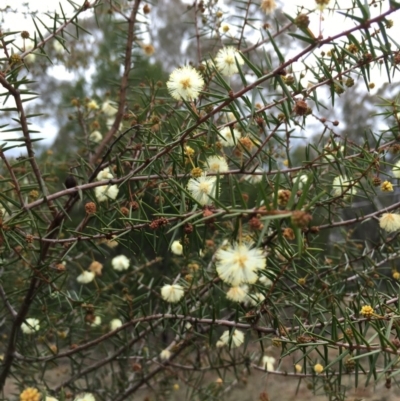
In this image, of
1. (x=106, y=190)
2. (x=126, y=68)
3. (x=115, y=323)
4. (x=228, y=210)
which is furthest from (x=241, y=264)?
(x=115, y=323)

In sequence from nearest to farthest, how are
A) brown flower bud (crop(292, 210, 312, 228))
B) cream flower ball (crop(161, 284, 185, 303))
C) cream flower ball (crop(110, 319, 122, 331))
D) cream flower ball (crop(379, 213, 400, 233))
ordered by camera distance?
brown flower bud (crop(292, 210, 312, 228)) < cream flower ball (crop(379, 213, 400, 233)) < cream flower ball (crop(161, 284, 185, 303)) < cream flower ball (crop(110, 319, 122, 331))

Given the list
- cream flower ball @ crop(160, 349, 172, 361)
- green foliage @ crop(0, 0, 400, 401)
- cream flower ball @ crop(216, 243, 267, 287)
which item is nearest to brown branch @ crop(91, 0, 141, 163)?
green foliage @ crop(0, 0, 400, 401)

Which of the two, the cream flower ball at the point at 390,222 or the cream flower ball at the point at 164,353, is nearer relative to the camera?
the cream flower ball at the point at 390,222

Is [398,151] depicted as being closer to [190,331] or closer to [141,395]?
[190,331]

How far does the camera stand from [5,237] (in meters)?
0.62

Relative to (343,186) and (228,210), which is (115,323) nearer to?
(343,186)

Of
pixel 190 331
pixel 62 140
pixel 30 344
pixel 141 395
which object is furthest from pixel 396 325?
pixel 62 140

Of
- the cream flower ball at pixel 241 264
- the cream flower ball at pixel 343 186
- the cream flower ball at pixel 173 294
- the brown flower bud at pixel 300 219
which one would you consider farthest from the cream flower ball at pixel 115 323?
the brown flower bud at pixel 300 219

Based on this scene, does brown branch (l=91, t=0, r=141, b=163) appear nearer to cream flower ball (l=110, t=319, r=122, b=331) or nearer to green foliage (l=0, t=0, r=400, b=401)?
green foliage (l=0, t=0, r=400, b=401)

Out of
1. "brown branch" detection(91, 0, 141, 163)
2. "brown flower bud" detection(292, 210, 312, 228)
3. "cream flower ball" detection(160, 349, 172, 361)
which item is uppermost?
"brown branch" detection(91, 0, 141, 163)

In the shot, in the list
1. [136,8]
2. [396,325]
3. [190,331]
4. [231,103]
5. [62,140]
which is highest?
[62,140]

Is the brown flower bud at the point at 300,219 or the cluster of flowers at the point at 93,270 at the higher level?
the cluster of flowers at the point at 93,270

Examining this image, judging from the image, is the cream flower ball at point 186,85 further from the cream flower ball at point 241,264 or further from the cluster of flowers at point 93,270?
the cluster of flowers at point 93,270

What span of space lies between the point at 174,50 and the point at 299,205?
207 inches
